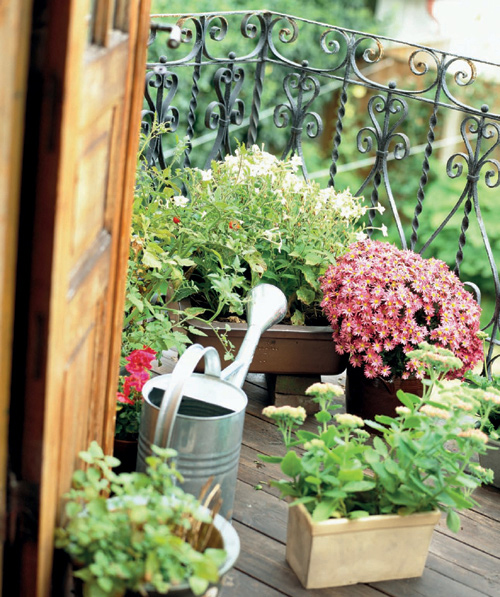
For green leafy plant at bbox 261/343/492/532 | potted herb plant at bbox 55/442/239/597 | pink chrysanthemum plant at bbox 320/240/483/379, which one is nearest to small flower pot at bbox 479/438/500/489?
pink chrysanthemum plant at bbox 320/240/483/379

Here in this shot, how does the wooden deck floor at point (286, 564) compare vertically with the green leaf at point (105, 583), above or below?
below

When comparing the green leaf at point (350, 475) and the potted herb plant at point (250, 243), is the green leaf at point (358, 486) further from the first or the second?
the potted herb plant at point (250, 243)

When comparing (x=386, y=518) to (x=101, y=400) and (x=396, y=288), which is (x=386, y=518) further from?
(x=396, y=288)

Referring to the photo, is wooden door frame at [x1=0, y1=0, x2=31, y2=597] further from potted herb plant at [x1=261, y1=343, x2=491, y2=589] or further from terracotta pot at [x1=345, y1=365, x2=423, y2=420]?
terracotta pot at [x1=345, y1=365, x2=423, y2=420]

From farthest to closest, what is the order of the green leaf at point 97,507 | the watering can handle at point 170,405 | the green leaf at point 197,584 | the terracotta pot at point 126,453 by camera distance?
the terracotta pot at point 126,453 → the watering can handle at point 170,405 → the green leaf at point 97,507 → the green leaf at point 197,584

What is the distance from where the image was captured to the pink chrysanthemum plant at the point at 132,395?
2.07 meters

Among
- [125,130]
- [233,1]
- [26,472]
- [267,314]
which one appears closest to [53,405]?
[26,472]

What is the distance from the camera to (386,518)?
69.4 inches

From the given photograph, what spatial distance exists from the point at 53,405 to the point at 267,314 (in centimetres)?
112

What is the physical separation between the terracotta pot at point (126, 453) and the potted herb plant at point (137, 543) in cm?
54

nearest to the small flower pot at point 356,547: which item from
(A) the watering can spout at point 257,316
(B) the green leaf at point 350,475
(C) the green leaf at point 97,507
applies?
(B) the green leaf at point 350,475

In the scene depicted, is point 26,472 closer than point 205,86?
Yes

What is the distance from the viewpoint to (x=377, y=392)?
8.37ft

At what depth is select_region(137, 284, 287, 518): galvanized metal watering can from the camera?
1.64 meters
